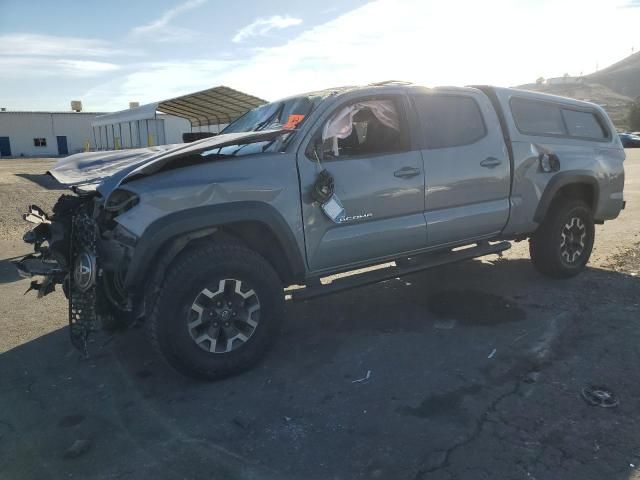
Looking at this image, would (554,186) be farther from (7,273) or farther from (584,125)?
(7,273)

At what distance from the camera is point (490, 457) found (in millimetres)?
2654

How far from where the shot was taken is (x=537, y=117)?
5.36 metres

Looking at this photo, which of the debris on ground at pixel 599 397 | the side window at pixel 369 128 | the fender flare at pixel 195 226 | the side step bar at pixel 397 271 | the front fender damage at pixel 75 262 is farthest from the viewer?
the side window at pixel 369 128

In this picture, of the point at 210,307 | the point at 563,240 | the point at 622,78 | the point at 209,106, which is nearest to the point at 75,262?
the point at 210,307

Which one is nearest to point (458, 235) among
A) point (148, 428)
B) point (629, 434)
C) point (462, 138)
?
point (462, 138)

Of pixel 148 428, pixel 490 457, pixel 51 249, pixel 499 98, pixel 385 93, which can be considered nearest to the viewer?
pixel 490 457

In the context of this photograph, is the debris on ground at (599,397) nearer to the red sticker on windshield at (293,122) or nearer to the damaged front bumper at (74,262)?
the red sticker on windshield at (293,122)

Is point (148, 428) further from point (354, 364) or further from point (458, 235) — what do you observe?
point (458, 235)

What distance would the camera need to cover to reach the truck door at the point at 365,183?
3.90 meters

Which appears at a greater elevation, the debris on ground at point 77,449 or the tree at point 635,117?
the tree at point 635,117

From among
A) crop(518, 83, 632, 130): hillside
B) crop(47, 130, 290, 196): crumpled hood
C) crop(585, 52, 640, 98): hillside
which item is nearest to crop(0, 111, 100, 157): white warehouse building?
crop(518, 83, 632, 130): hillside

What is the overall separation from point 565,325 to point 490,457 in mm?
2159

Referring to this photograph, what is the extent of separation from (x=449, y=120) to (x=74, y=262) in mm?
3398

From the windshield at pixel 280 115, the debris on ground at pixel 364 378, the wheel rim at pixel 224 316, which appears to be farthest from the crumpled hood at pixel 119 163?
the debris on ground at pixel 364 378
